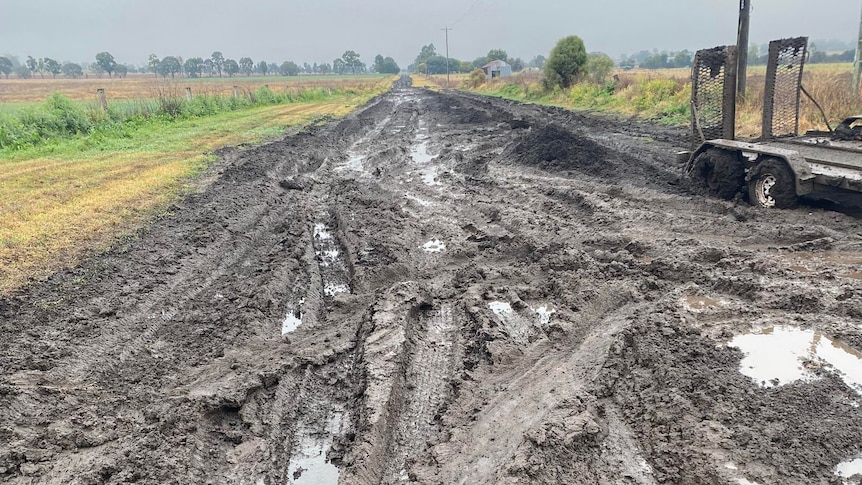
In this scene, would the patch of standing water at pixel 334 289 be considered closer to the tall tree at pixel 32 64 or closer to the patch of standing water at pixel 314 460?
the patch of standing water at pixel 314 460

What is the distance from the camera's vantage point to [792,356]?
170 inches

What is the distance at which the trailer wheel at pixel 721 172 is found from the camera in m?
8.82

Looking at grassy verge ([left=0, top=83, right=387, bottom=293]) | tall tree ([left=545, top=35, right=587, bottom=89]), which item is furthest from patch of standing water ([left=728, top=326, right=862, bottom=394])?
tall tree ([left=545, top=35, right=587, bottom=89])

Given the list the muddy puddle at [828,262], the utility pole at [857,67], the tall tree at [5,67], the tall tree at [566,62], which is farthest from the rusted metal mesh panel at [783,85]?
the tall tree at [5,67]

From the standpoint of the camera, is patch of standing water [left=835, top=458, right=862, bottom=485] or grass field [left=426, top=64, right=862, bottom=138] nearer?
patch of standing water [left=835, top=458, right=862, bottom=485]

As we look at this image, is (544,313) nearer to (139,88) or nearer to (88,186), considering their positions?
(88,186)

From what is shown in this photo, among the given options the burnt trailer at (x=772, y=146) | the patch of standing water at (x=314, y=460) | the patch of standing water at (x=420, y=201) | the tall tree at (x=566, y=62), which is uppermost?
the tall tree at (x=566, y=62)

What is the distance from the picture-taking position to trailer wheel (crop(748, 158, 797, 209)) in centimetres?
777

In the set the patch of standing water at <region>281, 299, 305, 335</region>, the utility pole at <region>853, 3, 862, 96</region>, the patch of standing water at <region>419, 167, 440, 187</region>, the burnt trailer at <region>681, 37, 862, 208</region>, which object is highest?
the utility pole at <region>853, 3, 862, 96</region>

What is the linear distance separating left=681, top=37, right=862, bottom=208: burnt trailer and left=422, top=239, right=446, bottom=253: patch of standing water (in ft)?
15.8

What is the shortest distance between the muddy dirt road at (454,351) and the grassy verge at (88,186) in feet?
2.31

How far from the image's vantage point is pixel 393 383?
4.27 m

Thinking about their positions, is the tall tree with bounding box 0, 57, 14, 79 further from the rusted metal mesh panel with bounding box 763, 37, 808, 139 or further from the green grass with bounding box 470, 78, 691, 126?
the rusted metal mesh panel with bounding box 763, 37, 808, 139

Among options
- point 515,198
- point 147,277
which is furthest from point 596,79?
point 147,277
